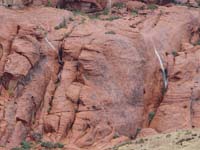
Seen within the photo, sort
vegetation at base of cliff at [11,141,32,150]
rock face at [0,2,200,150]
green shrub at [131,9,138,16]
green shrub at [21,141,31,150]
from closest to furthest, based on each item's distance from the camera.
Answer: vegetation at base of cliff at [11,141,32,150] → green shrub at [21,141,31,150] → rock face at [0,2,200,150] → green shrub at [131,9,138,16]

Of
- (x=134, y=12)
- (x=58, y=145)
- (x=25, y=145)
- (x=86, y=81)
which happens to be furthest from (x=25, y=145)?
(x=134, y=12)

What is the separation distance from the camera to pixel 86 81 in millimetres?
56438

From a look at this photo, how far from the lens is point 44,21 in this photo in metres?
59.3

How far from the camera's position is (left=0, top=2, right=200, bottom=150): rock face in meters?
55.2

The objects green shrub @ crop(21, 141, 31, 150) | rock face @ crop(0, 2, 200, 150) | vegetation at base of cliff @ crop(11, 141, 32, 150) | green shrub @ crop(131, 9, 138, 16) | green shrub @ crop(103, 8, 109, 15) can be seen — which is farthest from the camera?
green shrub @ crop(103, 8, 109, 15)

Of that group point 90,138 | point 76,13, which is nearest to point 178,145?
point 90,138

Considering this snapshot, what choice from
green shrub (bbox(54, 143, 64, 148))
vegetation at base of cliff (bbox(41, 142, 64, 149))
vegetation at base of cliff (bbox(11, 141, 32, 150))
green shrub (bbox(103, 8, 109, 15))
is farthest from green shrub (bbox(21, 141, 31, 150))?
green shrub (bbox(103, 8, 109, 15))

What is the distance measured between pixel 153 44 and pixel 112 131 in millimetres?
6112

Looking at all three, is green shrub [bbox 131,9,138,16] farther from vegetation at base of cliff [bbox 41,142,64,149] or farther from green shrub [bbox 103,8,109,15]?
vegetation at base of cliff [bbox 41,142,64,149]

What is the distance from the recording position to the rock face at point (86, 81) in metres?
55.2

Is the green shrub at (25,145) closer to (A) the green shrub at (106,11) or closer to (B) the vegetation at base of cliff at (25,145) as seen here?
(B) the vegetation at base of cliff at (25,145)

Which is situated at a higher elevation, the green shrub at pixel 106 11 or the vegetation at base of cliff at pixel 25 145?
the green shrub at pixel 106 11

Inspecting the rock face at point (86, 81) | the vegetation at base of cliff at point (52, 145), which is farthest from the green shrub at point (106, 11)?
the vegetation at base of cliff at point (52, 145)

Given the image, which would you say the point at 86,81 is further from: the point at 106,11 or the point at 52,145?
the point at 106,11
